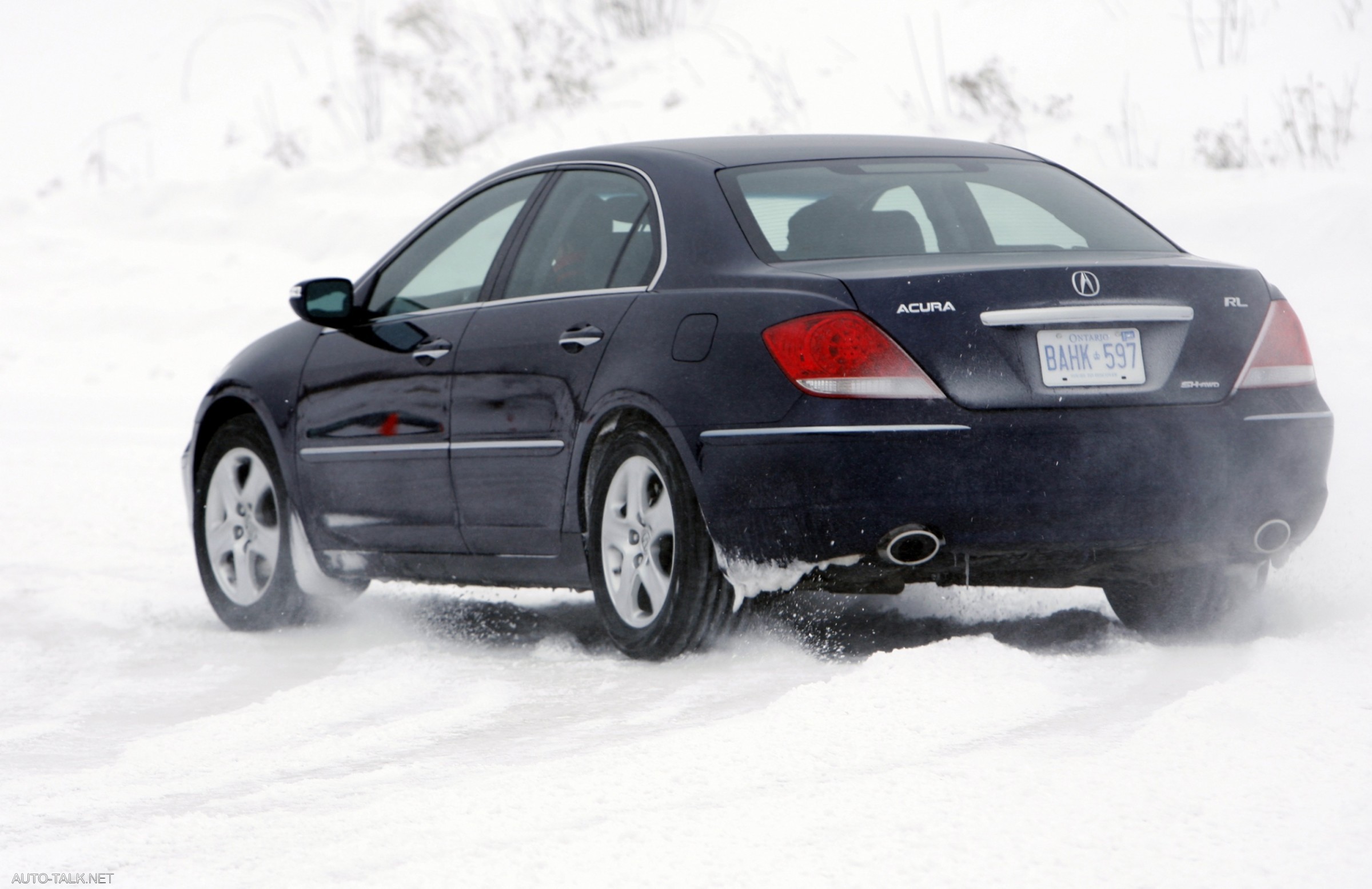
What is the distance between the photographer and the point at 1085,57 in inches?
707

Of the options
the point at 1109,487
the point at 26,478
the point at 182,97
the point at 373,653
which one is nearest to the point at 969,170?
the point at 1109,487

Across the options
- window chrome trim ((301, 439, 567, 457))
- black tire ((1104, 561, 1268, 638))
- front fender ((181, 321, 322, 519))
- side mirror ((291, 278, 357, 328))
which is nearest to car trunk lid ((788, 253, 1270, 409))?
black tire ((1104, 561, 1268, 638))

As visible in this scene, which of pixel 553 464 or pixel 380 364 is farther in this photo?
pixel 380 364

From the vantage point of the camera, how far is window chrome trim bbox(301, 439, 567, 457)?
237 inches

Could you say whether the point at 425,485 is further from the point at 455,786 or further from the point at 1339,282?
the point at 1339,282

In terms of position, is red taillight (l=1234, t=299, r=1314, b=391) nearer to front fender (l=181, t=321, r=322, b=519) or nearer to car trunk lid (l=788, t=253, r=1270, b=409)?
car trunk lid (l=788, t=253, r=1270, b=409)

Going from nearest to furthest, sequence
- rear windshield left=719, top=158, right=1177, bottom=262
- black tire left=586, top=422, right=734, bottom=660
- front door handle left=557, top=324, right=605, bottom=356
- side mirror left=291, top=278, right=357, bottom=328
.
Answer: black tire left=586, top=422, right=734, bottom=660 < rear windshield left=719, top=158, right=1177, bottom=262 < front door handle left=557, top=324, right=605, bottom=356 < side mirror left=291, top=278, right=357, bottom=328

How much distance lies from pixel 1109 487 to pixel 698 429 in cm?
112

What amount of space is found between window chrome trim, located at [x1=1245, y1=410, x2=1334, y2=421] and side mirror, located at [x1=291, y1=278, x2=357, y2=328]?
321 centimetres

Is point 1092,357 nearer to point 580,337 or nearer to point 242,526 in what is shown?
point 580,337

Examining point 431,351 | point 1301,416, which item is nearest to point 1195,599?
point 1301,416

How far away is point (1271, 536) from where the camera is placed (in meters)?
5.42

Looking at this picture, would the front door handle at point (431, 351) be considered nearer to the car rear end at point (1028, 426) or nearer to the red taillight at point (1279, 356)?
the car rear end at point (1028, 426)

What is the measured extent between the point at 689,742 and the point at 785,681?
813 mm
